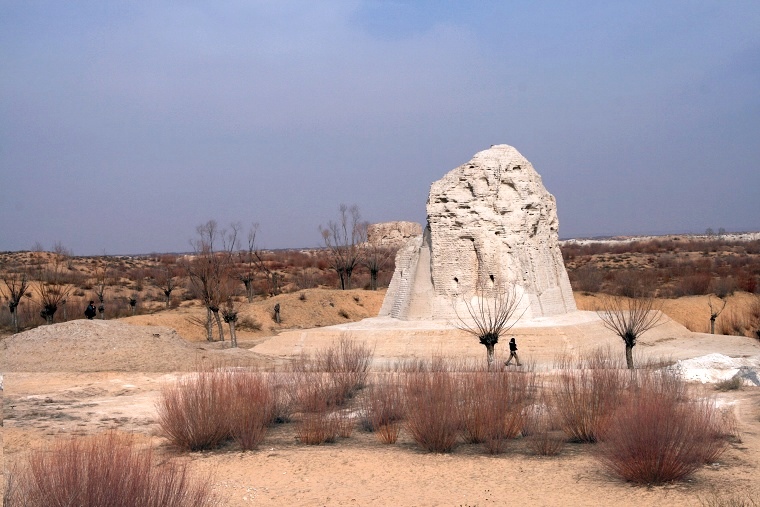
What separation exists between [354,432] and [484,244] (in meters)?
11.1

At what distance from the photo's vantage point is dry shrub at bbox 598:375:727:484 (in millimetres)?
9031

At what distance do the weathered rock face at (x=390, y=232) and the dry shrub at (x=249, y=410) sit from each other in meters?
56.9

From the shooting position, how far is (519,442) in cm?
1166

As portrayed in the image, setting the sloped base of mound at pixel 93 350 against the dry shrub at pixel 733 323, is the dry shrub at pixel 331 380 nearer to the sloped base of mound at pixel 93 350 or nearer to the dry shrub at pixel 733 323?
the sloped base of mound at pixel 93 350

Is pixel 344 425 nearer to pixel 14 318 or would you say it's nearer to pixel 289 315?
pixel 289 315

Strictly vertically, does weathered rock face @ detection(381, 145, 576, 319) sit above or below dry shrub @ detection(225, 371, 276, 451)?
above

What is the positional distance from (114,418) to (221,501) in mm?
5855

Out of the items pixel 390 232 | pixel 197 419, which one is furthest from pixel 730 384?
pixel 390 232

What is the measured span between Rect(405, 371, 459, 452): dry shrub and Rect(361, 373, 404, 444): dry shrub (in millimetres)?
373

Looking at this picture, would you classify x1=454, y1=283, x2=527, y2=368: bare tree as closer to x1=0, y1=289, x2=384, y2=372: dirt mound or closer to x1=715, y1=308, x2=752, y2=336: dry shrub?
x1=0, y1=289, x2=384, y2=372: dirt mound

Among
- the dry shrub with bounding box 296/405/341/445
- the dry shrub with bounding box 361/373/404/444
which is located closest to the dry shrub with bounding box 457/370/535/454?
the dry shrub with bounding box 361/373/404/444

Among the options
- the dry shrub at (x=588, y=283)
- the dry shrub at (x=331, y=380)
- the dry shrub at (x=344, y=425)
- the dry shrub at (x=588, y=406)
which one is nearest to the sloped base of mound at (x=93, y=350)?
the dry shrub at (x=331, y=380)

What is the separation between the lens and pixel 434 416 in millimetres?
11000

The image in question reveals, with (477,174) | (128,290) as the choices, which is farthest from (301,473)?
(128,290)
